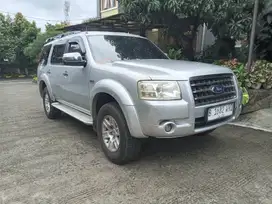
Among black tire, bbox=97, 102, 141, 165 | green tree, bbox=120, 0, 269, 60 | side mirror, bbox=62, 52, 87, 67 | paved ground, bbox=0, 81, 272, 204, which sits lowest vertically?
paved ground, bbox=0, 81, 272, 204

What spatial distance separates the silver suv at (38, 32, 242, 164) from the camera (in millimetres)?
2979

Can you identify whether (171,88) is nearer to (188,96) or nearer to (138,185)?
(188,96)

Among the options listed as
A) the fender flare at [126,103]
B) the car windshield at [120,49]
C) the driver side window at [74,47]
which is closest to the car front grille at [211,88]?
the fender flare at [126,103]

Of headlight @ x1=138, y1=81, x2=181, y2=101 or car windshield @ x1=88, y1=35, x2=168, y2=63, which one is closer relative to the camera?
headlight @ x1=138, y1=81, x2=181, y2=101

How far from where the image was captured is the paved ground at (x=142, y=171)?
2.77 metres

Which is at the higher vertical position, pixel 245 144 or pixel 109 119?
pixel 109 119

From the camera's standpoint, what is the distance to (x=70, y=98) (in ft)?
15.8

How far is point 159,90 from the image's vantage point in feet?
9.77

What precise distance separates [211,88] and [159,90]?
726mm

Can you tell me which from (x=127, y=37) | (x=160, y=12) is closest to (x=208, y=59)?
(x=160, y=12)

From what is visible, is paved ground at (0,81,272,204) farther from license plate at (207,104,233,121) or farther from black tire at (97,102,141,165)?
license plate at (207,104,233,121)

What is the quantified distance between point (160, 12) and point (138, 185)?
18.7 ft

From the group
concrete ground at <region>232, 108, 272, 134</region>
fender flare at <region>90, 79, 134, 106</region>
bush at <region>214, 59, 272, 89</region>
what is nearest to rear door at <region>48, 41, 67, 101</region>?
fender flare at <region>90, 79, 134, 106</region>

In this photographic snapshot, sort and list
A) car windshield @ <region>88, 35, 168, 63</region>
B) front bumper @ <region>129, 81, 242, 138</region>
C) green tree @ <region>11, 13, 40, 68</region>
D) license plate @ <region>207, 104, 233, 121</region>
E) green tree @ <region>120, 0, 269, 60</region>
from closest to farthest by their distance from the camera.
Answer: front bumper @ <region>129, 81, 242, 138</region>
license plate @ <region>207, 104, 233, 121</region>
car windshield @ <region>88, 35, 168, 63</region>
green tree @ <region>120, 0, 269, 60</region>
green tree @ <region>11, 13, 40, 68</region>
